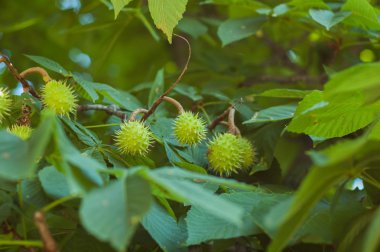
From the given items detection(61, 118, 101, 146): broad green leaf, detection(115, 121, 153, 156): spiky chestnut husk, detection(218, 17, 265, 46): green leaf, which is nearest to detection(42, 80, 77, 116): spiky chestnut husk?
detection(61, 118, 101, 146): broad green leaf

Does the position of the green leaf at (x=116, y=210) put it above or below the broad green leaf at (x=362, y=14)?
above

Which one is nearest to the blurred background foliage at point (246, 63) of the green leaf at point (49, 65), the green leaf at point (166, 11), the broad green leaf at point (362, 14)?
the broad green leaf at point (362, 14)

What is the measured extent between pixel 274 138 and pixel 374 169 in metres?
0.65

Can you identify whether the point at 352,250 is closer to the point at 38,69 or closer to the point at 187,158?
the point at 187,158

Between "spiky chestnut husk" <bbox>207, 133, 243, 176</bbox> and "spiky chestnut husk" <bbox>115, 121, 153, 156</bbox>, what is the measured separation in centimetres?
23

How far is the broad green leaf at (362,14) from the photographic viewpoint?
70.6 inches

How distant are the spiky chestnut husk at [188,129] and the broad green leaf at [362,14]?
702 millimetres

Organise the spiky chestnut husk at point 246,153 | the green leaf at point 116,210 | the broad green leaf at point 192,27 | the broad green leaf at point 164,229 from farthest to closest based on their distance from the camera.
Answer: the broad green leaf at point 192,27, the spiky chestnut husk at point 246,153, the broad green leaf at point 164,229, the green leaf at point 116,210

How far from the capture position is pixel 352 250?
1171mm

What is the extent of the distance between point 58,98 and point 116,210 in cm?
72

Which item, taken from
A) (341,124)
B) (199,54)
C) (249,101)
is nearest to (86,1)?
(199,54)

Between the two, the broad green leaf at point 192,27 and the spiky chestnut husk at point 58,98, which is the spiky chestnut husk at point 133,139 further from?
the broad green leaf at point 192,27

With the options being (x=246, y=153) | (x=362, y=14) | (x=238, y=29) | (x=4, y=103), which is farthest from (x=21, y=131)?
(x=362, y=14)

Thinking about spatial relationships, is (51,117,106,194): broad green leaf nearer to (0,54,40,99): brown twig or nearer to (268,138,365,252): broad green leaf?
(268,138,365,252): broad green leaf
